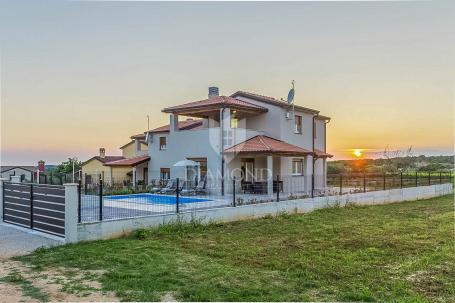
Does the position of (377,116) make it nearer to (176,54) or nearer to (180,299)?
(176,54)

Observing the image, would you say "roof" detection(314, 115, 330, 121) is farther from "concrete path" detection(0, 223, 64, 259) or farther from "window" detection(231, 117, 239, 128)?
"concrete path" detection(0, 223, 64, 259)

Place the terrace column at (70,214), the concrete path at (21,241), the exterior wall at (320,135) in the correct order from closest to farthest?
1. the concrete path at (21,241)
2. the terrace column at (70,214)
3. the exterior wall at (320,135)

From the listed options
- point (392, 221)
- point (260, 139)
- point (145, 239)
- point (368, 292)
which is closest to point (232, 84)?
point (260, 139)

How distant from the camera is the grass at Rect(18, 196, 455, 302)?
18.7 ft

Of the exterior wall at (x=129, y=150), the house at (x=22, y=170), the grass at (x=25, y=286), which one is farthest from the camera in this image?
the exterior wall at (x=129, y=150)

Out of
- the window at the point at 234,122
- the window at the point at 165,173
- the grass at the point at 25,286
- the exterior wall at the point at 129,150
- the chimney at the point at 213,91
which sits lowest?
the grass at the point at 25,286

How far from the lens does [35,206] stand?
Answer: 11.0 metres

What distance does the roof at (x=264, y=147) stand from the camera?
819 inches

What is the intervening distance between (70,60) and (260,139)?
36.7 ft

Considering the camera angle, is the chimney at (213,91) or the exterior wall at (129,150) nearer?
the chimney at (213,91)

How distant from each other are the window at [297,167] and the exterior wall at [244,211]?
18.9 feet

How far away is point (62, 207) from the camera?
32.2 ft

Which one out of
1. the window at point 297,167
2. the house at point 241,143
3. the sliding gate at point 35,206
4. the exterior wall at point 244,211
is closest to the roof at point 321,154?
the house at point 241,143

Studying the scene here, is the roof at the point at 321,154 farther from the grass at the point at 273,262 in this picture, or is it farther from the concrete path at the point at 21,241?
the concrete path at the point at 21,241
